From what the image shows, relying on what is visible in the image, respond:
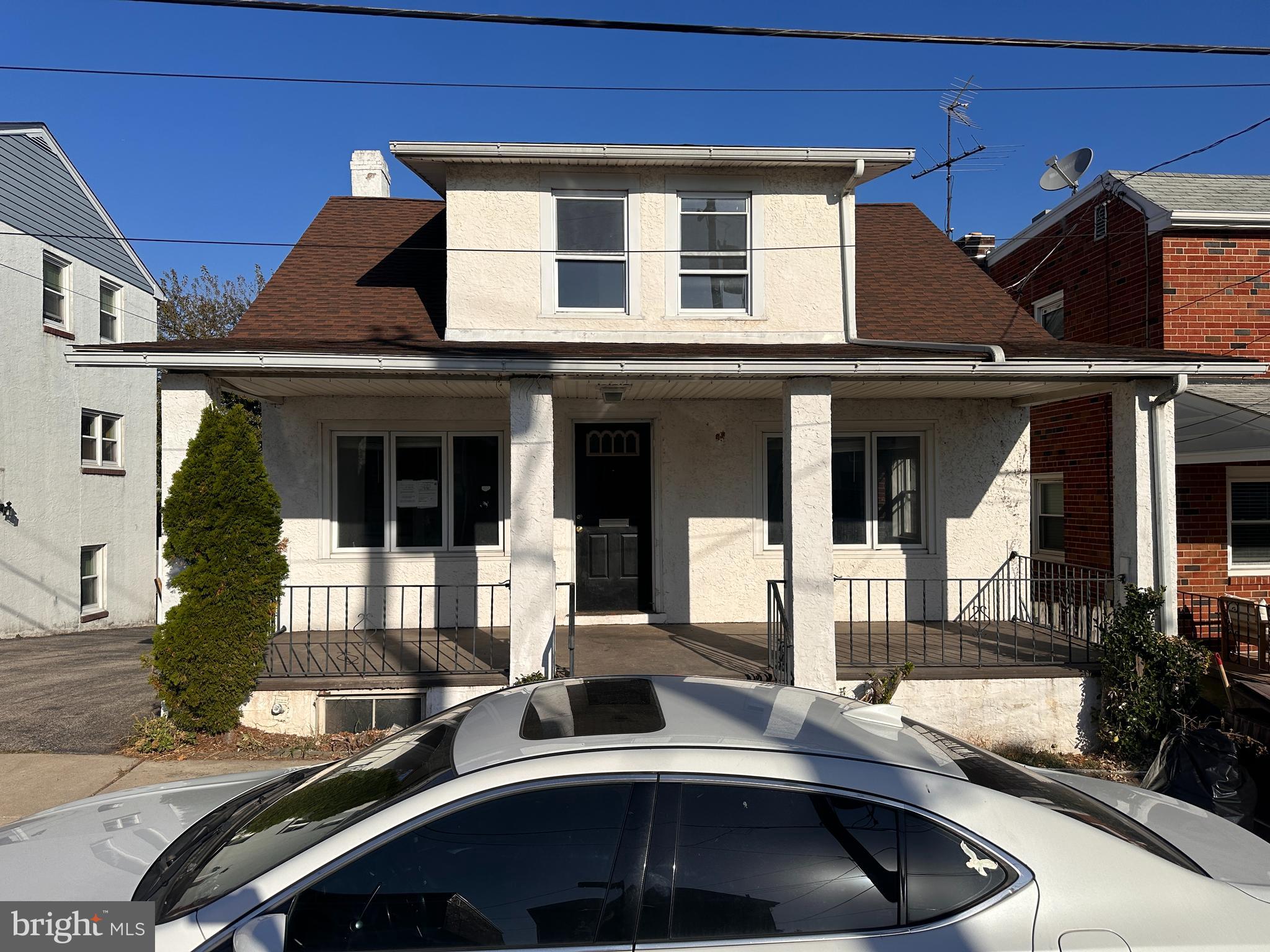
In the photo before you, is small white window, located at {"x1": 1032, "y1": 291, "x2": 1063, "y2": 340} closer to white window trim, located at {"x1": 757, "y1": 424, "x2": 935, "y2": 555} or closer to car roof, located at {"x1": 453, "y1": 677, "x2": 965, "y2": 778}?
white window trim, located at {"x1": 757, "y1": 424, "x2": 935, "y2": 555}

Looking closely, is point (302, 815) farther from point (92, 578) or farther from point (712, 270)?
point (92, 578)

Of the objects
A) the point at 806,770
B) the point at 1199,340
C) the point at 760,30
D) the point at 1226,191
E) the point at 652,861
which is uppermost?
the point at 1226,191

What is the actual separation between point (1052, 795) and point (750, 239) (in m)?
6.92

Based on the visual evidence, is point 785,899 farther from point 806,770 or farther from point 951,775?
point 951,775

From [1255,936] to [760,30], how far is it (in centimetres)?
528

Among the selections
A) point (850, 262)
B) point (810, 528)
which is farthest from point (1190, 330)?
point (810, 528)

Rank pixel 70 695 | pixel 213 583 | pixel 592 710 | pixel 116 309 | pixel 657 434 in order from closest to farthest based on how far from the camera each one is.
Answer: pixel 592 710 → pixel 213 583 → pixel 70 695 → pixel 657 434 → pixel 116 309

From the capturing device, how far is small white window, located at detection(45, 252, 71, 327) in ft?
49.9

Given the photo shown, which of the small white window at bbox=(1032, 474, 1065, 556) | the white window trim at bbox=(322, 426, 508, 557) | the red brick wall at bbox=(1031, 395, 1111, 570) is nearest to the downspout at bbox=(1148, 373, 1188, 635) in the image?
the red brick wall at bbox=(1031, 395, 1111, 570)

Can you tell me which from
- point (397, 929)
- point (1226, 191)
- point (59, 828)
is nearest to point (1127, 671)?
point (397, 929)

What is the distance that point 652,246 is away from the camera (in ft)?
28.6

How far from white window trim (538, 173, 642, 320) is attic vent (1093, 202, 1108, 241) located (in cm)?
738

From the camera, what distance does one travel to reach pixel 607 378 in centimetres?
758

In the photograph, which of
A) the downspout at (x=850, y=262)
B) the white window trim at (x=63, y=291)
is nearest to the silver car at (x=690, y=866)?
the downspout at (x=850, y=262)
